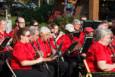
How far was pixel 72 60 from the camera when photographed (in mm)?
8859

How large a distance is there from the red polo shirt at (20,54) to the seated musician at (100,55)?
106 cm

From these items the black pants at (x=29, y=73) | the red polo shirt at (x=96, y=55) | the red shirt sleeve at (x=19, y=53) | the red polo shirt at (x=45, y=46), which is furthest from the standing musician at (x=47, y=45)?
the red polo shirt at (x=96, y=55)

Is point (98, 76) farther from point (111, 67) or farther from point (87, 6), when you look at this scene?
point (87, 6)

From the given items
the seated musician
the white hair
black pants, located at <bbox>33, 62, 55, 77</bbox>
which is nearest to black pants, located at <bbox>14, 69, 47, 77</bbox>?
black pants, located at <bbox>33, 62, 55, 77</bbox>

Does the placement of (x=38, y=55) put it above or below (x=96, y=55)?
below

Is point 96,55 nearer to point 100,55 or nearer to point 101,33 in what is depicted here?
point 100,55

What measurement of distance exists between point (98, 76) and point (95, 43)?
0.51m

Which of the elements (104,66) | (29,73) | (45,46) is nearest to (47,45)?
(45,46)

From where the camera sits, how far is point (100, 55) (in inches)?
249

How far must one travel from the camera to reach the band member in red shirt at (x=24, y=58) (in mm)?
7074

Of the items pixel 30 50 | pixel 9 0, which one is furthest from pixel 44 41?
pixel 9 0

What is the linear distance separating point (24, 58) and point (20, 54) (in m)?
0.09

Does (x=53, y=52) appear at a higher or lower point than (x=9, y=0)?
higher

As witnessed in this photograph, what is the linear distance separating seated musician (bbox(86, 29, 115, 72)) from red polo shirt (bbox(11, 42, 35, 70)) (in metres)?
1.06
